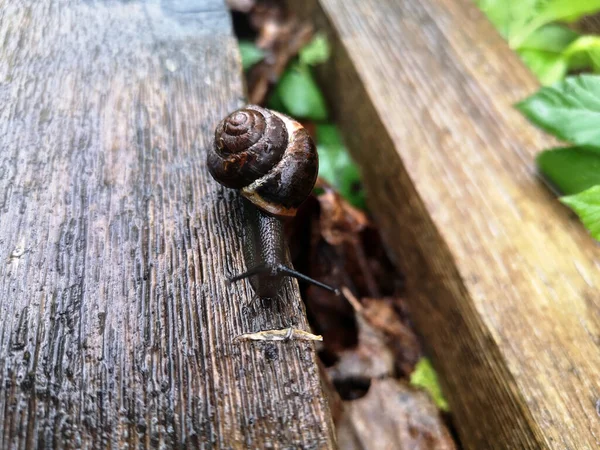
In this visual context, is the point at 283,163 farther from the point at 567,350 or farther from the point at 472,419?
the point at 472,419

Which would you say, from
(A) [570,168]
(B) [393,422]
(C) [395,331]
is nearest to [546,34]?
(A) [570,168]

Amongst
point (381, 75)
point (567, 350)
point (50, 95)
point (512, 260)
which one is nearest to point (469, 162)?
point (512, 260)

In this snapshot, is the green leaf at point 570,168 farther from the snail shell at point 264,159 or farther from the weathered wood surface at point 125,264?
the weathered wood surface at point 125,264

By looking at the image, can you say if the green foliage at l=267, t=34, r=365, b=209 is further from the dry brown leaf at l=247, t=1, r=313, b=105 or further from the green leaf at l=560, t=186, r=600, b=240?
the green leaf at l=560, t=186, r=600, b=240

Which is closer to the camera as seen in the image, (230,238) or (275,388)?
(275,388)

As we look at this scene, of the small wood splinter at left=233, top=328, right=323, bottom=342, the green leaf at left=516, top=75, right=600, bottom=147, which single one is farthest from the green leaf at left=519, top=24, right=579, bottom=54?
the small wood splinter at left=233, top=328, right=323, bottom=342

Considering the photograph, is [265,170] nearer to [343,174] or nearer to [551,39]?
[343,174]
